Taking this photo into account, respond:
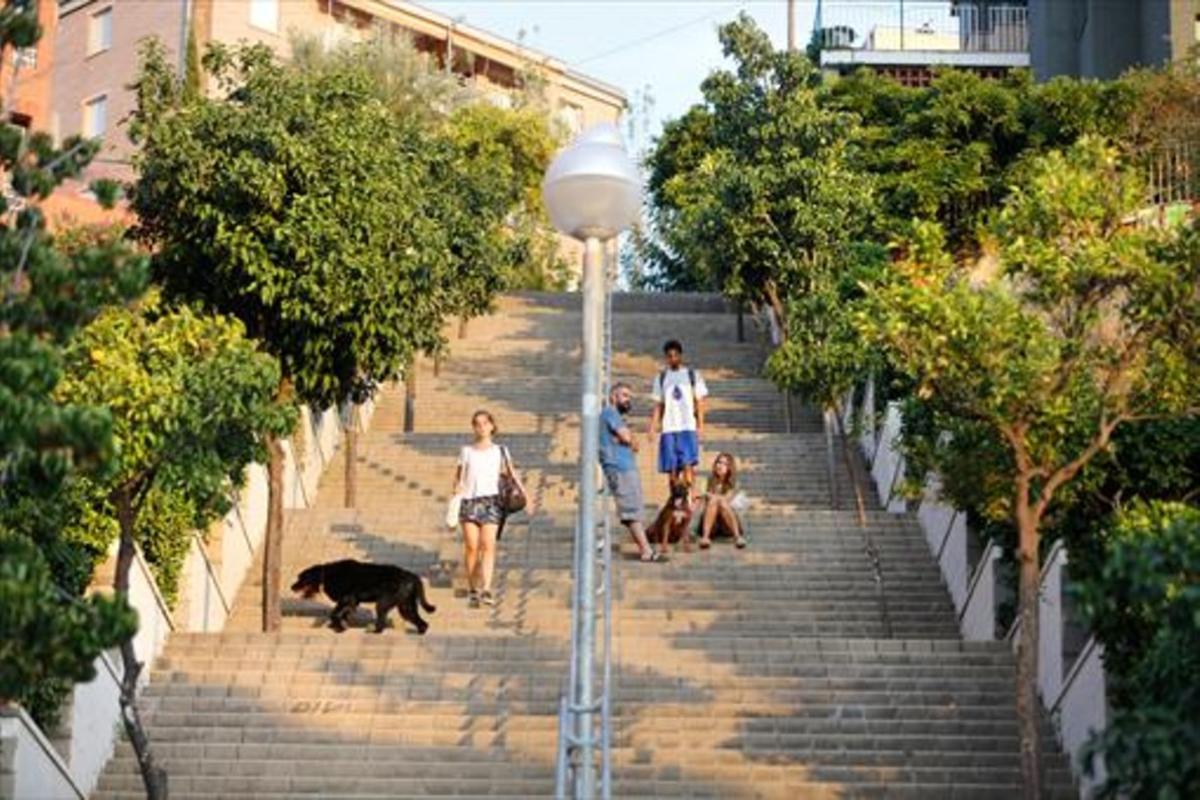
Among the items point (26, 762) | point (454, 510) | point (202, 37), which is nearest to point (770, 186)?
point (454, 510)

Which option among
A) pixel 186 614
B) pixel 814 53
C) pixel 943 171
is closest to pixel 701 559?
pixel 186 614

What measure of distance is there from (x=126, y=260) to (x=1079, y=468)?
653 cm

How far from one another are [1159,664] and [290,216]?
38.6 feet

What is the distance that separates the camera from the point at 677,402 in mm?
21422

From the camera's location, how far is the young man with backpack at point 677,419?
2138 cm

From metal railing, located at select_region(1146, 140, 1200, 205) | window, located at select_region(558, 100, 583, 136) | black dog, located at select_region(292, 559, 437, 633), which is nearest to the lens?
black dog, located at select_region(292, 559, 437, 633)

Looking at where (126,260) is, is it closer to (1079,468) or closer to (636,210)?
(636,210)

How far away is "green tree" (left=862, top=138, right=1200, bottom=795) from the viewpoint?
1396cm

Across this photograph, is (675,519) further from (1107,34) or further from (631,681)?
(1107,34)

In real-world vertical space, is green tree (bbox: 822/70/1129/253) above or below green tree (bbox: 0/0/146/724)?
above

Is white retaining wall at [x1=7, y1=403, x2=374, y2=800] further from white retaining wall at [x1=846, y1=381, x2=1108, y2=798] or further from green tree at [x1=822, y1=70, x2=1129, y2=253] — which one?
green tree at [x1=822, y1=70, x2=1129, y2=253]

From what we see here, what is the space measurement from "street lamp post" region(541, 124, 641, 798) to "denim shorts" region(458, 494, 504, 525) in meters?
7.92

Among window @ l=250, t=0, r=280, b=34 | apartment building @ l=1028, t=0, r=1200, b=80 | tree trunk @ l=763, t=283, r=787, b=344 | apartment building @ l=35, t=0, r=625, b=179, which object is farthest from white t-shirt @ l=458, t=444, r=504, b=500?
window @ l=250, t=0, r=280, b=34

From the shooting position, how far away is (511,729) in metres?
15.8
